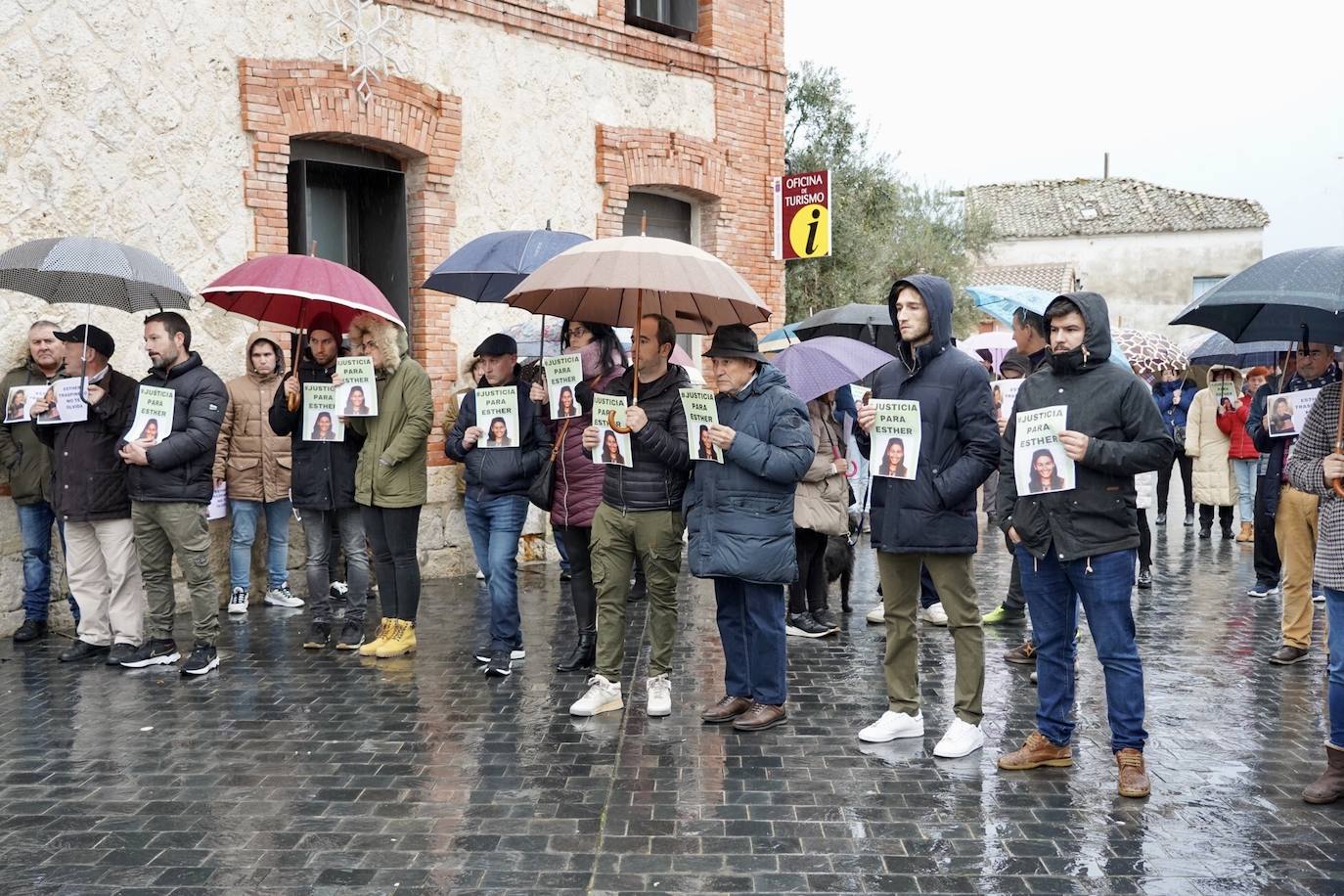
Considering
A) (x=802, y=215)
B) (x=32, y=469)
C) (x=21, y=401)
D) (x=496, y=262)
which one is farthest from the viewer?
(x=802, y=215)

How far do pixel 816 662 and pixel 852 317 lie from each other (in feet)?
10.4

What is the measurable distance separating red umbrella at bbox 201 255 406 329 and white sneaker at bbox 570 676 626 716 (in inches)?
95.9

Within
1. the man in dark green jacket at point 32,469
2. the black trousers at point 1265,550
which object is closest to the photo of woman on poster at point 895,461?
the black trousers at point 1265,550

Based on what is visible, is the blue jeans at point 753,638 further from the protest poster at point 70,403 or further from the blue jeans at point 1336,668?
the protest poster at point 70,403

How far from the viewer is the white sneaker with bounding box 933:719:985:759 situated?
552 centimetres

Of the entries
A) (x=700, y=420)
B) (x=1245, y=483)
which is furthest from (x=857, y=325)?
(x=1245, y=483)

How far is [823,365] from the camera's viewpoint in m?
7.57

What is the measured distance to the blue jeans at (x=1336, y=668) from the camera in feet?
16.4

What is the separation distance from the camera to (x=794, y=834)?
462 cm

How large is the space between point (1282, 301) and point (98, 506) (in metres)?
6.58

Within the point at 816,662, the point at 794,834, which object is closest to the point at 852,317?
the point at 816,662

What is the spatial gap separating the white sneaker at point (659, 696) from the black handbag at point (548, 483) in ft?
4.19

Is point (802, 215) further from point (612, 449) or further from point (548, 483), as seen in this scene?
point (612, 449)

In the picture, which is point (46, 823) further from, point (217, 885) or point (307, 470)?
point (307, 470)
